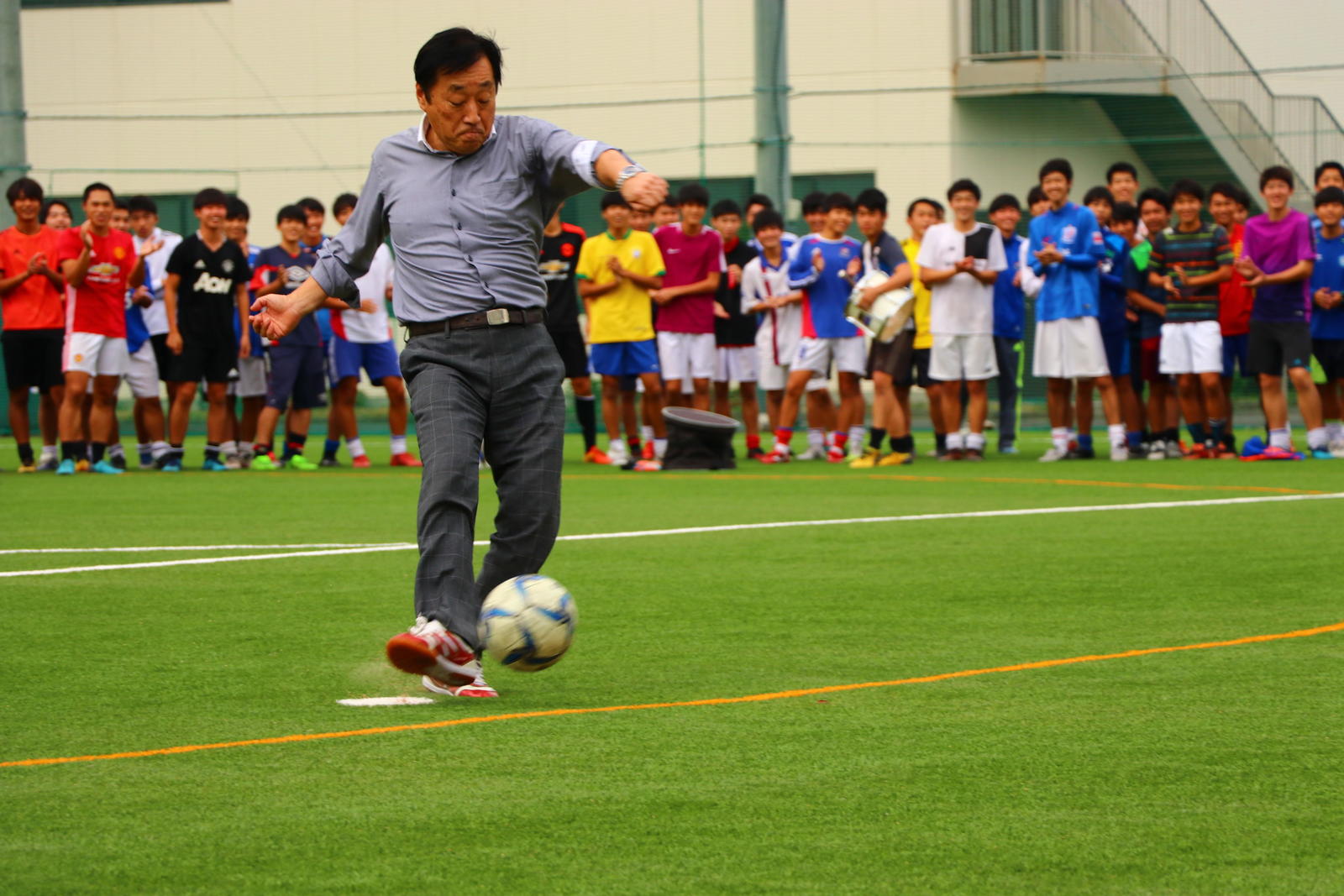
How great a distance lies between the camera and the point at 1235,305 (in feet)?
50.7

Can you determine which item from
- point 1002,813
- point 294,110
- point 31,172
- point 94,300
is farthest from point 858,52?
point 1002,813

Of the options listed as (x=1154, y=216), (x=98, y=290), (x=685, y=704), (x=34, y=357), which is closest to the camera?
(x=685, y=704)

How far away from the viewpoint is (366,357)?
16.0m

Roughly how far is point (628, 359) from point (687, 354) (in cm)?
69

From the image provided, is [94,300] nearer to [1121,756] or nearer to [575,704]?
[575,704]

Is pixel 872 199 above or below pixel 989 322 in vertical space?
above

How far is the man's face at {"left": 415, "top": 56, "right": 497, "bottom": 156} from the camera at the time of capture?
5.23m

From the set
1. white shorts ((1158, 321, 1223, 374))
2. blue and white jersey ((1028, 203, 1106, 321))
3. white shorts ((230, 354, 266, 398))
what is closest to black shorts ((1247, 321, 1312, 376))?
white shorts ((1158, 321, 1223, 374))

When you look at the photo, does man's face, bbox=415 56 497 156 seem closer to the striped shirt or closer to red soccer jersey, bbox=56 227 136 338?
red soccer jersey, bbox=56 227 136 338

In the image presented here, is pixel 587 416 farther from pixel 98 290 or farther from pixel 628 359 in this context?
pixel 98 290

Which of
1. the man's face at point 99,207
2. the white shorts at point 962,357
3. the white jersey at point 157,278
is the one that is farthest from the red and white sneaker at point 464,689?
the white jersey at point 157,278

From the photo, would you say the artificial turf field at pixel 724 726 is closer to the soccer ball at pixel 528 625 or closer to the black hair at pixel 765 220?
the soccer ball at pixel 528 625

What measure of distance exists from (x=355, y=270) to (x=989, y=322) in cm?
1066

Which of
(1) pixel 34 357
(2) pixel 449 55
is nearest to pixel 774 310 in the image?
(1) pixel 34 357
